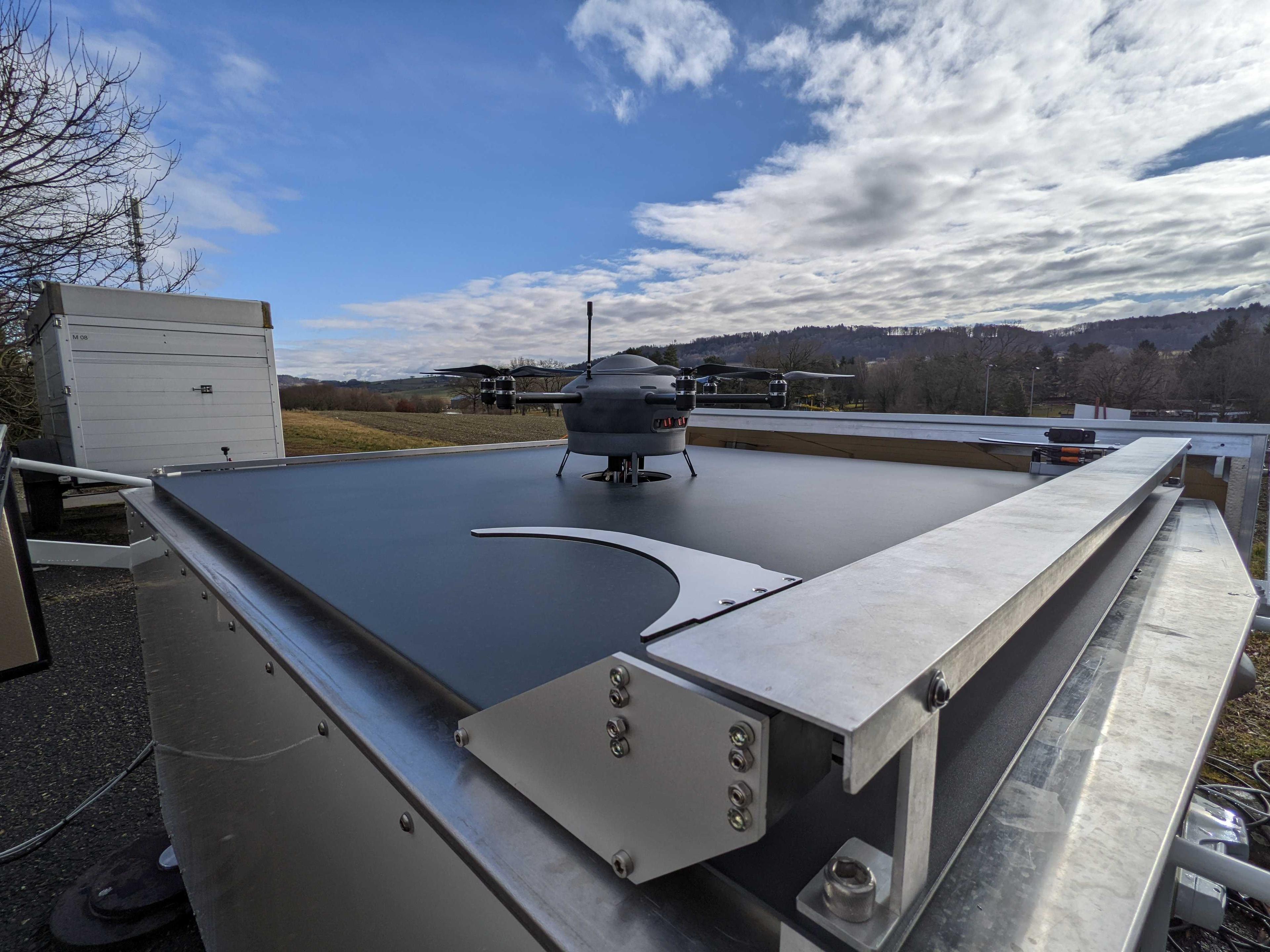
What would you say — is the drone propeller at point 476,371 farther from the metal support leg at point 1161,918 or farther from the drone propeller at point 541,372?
the metal support leg at point 1161,918

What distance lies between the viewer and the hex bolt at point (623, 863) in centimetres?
46

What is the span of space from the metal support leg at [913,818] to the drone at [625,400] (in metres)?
1.40

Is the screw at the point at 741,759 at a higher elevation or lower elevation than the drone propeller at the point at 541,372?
lower

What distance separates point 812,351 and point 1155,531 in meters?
5.57

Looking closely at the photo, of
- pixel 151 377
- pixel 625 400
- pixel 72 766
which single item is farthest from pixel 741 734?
pixel 151 377

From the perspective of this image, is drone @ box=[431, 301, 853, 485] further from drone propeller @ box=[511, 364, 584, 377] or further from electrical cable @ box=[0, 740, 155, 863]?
electrical cable @ box=[0, 740, 155, 863]

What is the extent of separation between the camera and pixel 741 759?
0.36m

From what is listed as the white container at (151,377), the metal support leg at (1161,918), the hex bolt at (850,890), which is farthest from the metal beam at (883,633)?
the white container at (151,377)

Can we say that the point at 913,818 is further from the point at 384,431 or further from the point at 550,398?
the point at 384,431

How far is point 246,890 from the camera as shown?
3.52ft

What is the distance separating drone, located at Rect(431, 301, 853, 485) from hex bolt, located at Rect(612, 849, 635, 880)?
4.49 ft

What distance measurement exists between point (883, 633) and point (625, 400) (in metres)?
1.43

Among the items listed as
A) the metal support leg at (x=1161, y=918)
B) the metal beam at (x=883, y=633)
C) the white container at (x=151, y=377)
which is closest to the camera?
the metal beam at (x=883, y=633)

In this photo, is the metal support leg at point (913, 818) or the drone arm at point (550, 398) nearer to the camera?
the metal support leg at point (913, 818)
